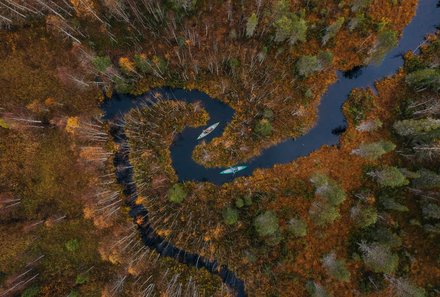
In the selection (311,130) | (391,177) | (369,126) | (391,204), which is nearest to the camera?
(391,177)

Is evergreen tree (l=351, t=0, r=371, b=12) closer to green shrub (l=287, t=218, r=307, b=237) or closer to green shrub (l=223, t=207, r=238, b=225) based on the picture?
green shrub (l=287, t=218, r=307, b=237)

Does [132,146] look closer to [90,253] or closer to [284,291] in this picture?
[90,253]

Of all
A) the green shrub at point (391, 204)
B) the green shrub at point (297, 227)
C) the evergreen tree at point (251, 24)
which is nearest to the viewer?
the green shrub at point (391, 204)

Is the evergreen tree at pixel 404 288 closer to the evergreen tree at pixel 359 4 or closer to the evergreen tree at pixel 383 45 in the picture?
the evergreen tree at pixel 383 45

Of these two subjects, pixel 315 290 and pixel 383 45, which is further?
pixel 383 45

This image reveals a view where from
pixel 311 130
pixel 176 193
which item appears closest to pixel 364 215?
pixel 311 130

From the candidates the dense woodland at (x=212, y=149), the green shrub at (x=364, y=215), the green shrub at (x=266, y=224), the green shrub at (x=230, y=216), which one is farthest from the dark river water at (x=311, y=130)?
the green shrub at (x=364, y=215)

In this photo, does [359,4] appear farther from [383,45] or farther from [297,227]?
[297,227]

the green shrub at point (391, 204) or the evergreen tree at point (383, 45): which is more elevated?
the evergreen tree at point (383, 45)
